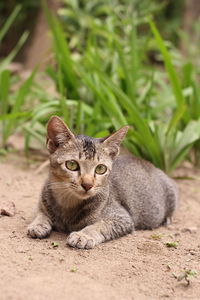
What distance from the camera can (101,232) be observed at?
11.2ft

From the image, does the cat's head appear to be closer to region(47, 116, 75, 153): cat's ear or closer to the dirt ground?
region(47, 116, 75, 153): cat's ear

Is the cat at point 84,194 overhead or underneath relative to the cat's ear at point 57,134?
underneath

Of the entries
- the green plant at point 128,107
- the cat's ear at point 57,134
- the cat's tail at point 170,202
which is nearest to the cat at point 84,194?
the cat's ear at point 57,134

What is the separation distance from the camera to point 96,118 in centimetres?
504

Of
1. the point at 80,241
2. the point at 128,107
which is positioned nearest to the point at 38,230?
the point at 80,241

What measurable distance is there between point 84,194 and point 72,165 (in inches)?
8.0

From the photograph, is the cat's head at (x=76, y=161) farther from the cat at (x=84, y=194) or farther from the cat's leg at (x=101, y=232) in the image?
the cat's leg at (x=101, y=232)

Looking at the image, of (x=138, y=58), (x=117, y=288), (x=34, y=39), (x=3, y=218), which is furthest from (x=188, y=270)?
(x=34, y=39)

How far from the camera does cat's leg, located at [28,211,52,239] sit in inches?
130

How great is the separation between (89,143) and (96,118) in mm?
1655

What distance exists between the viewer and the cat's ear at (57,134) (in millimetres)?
3350

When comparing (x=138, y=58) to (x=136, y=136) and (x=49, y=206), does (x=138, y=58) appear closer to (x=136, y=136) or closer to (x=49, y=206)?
(x=136, y=136)

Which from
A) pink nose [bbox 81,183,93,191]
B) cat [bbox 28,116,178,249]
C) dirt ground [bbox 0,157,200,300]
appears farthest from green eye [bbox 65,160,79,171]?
dirt ground [bbox 0,157,200,300]

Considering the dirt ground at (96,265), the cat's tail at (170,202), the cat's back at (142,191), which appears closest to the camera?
the dirt ground at (96,265)
